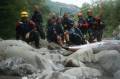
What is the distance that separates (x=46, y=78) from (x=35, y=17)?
865 centimetres

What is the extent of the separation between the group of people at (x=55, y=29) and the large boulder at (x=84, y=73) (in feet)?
16.9

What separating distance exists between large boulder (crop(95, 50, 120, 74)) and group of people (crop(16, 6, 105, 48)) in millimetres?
3418

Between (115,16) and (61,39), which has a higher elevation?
(61,39)

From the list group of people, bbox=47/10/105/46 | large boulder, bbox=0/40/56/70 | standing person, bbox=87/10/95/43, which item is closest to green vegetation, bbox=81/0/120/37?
standing person, bbox=87/10/95/43

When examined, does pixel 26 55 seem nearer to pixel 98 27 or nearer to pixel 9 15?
pixel 9 15

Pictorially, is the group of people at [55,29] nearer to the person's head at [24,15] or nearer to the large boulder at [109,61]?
the person's head at [24,15]

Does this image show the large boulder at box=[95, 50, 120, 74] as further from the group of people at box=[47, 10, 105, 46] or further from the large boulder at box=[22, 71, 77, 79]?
the group of people at box=[47, 10, 105, 46]

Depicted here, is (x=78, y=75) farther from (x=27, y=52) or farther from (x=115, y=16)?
(x=115, y=16)

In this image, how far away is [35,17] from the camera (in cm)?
2258

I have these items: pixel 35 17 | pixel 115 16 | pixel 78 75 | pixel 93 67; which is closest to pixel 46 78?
pixel 78 75

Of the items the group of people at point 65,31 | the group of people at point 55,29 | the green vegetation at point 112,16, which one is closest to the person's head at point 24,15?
the group of people at point 55,29

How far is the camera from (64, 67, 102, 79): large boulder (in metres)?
15.2

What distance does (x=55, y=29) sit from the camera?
22844 millimetres

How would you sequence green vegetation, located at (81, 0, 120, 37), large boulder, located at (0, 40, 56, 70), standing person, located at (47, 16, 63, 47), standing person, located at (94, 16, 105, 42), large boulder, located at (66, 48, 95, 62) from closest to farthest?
large boulder, located at (0, 40, 56, 70), large boulder, located at (66, 48, 95, 62), standing person, located at (47, 16, 63, 47), standing person, located at (94, 16, 105, 42), green vegetation, located at (81, 0, 120, 37)
